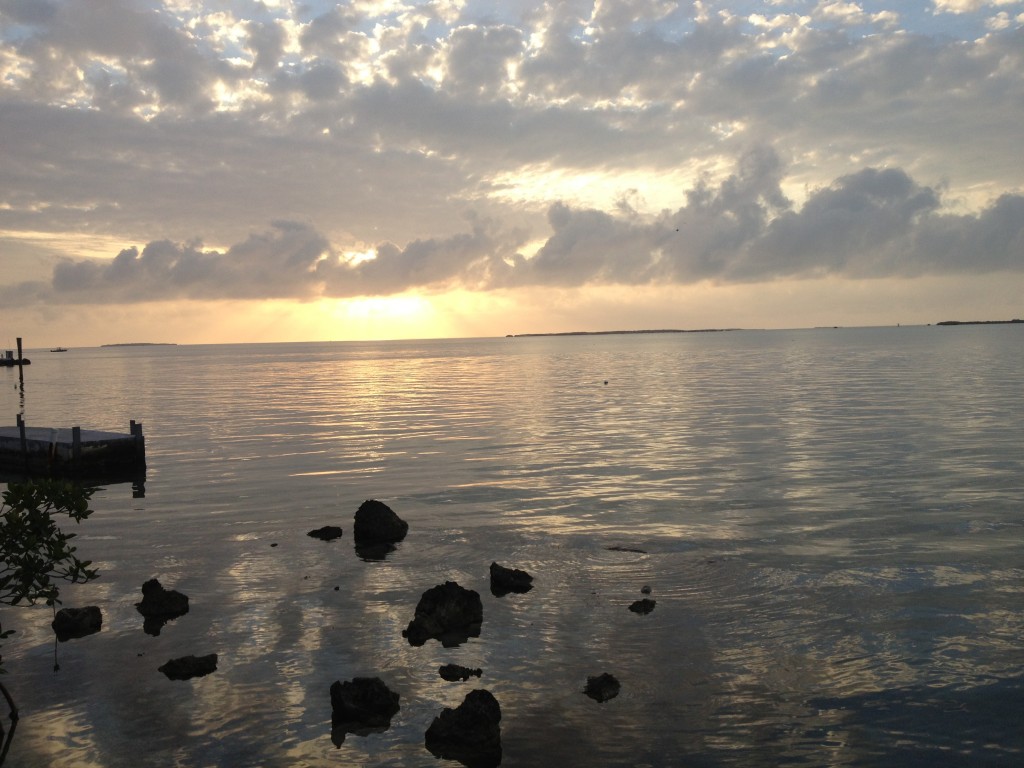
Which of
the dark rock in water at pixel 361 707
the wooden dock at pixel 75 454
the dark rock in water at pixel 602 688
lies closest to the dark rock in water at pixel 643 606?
the dark rock in water at pixel 602 688

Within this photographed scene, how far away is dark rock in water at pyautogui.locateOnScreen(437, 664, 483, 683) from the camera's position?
49.4 feet

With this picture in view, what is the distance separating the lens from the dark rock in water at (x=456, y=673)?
15055 millimetres

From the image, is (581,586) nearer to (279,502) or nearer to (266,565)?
(266,565)

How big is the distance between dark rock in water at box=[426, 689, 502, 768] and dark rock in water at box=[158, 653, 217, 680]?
5.10m

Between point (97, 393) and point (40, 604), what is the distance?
97404 millimetres

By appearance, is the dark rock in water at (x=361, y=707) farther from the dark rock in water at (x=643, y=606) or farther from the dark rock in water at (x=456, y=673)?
the dark rock in water at (x=643, y=606)

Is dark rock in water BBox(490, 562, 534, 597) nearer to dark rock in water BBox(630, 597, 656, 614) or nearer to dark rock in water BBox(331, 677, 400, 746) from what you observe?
dark rock in water BBox(630, 597, 656, 614)

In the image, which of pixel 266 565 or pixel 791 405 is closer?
pixel 266 565

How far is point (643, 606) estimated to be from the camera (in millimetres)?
18250

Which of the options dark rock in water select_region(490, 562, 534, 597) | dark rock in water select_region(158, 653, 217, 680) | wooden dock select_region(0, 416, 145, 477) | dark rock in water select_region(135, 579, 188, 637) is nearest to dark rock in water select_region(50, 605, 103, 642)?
dark rock in water select_region(135, 579, 188, 637)

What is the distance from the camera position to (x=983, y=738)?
12469 mm

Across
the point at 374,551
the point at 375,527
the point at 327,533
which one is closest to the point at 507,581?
the point at 374,551

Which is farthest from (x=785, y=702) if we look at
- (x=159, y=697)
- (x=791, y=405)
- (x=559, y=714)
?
(x=791, y=405)

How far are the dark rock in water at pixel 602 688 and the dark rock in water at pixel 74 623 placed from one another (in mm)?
10888
